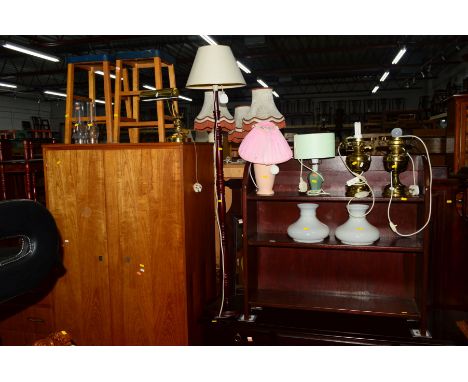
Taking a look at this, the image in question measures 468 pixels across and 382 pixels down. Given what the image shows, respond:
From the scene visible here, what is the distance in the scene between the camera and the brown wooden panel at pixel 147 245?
97.6 inches

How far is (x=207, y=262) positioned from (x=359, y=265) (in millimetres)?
1053

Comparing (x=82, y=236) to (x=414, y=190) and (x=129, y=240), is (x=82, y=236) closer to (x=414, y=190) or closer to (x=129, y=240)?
(x=129, y=240)

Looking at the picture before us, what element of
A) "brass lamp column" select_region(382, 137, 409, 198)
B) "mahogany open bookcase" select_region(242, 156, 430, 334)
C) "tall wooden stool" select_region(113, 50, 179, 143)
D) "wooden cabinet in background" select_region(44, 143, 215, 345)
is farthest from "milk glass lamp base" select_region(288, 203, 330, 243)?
"tall wooden stool" select_region(113, 50, 179, 143)

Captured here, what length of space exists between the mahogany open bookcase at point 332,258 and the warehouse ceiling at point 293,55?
167 inches

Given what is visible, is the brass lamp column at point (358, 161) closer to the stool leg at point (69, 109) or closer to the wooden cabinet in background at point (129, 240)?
the wooden cabinet in background at point (129, 240)

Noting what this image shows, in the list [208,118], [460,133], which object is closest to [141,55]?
[208,118]

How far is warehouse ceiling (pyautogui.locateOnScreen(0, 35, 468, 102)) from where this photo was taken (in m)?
8.39

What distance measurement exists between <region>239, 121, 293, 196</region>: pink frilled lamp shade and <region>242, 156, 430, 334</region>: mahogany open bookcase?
0.25 feet

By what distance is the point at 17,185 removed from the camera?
4.39m

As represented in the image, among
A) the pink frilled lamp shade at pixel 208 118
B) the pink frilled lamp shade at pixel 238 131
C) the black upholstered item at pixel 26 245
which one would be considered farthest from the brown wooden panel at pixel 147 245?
the pink frilled lamp shade at pixel 238 131

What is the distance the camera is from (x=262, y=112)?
3.72 metres

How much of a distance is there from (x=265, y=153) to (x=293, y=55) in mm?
8890

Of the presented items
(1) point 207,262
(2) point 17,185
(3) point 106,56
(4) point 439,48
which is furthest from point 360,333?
(4) point 439,48

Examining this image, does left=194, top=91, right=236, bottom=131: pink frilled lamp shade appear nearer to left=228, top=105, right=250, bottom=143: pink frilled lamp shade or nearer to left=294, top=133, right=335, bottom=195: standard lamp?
left=228, top=105, right=250, bottom=143: pink frilled lamp shade
